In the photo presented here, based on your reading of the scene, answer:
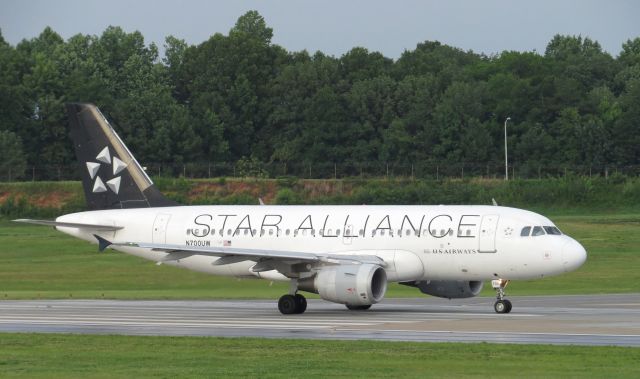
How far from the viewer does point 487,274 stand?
41469mm

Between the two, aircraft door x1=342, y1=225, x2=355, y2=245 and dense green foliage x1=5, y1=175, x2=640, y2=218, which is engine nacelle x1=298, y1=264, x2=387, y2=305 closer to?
aircraft door x1=342, y1=225, x2=355, y2=245

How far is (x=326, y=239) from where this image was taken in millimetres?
43875

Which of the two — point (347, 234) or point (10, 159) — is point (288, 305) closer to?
point (347, 234)

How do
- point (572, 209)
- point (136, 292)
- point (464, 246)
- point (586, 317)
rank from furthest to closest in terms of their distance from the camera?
1. point (572, 209)
2. point (136, 292)
3. point (464, 246)
4. point (586, 317)

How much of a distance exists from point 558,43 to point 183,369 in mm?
152034

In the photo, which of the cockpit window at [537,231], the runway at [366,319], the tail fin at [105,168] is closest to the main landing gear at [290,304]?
the runway at [366,319]

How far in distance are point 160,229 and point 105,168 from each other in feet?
13.1

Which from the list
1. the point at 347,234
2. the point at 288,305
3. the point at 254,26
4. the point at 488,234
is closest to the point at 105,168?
the point at 347,234

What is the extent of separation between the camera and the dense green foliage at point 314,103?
115 m

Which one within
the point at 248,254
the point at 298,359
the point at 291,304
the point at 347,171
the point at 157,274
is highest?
the point at 347,171

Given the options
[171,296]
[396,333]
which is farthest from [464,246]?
[171,296]

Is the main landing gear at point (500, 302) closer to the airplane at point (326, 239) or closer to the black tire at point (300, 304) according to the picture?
the airplane at point (326, 239)

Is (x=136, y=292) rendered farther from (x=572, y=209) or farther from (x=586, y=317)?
(x=572, y=209)

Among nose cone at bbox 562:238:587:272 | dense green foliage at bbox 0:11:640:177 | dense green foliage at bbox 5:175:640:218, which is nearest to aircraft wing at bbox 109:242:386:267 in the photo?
nose cone at bbox 562:238:587:272
